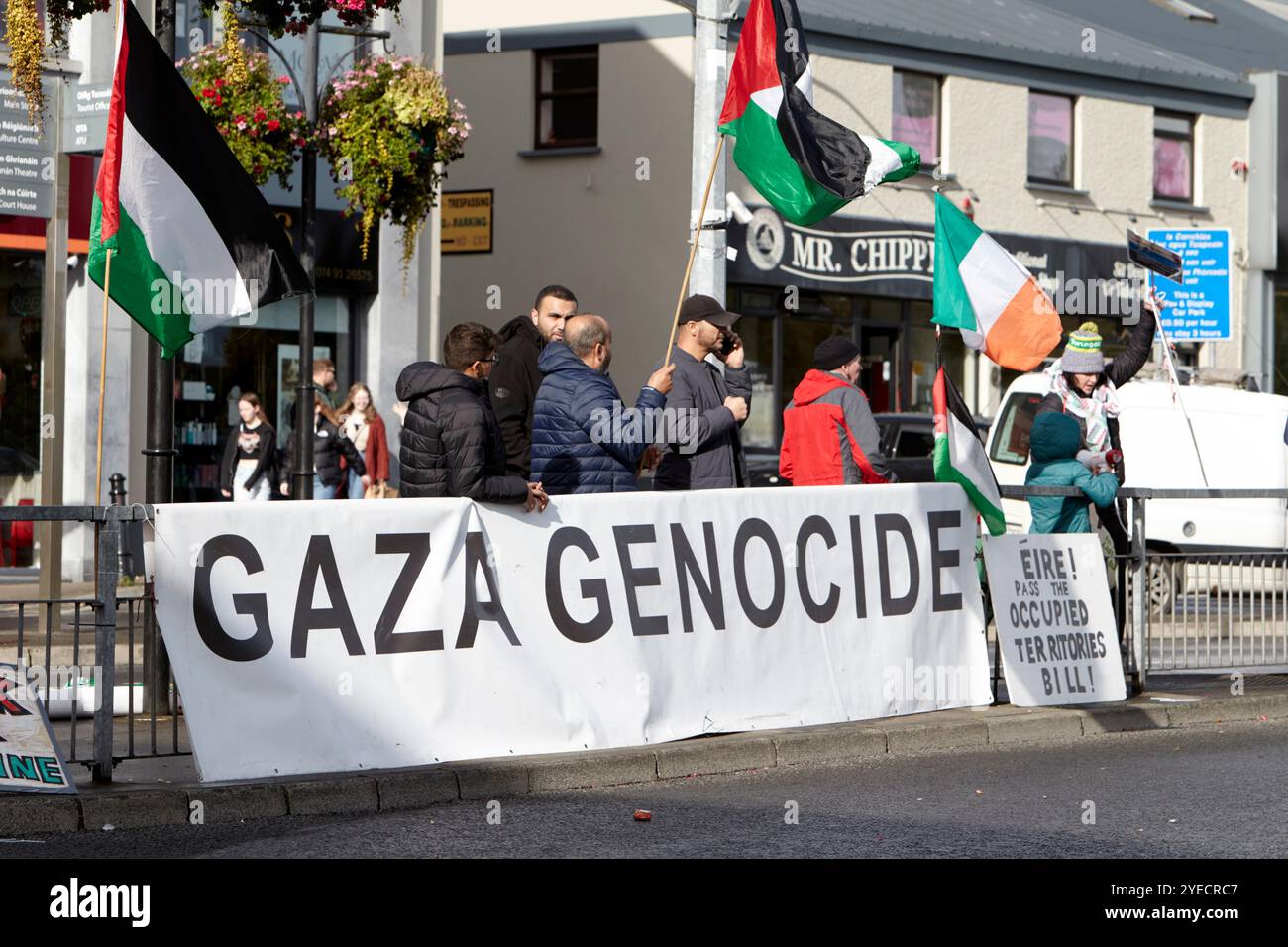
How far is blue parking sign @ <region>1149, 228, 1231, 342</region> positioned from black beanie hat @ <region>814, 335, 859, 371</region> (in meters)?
11.0

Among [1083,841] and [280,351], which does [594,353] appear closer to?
[1083,841]

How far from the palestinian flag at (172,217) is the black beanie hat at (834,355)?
323 centimetres

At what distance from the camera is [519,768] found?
9250 millimetres

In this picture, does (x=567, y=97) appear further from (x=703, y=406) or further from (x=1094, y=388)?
(x=703, y=406)

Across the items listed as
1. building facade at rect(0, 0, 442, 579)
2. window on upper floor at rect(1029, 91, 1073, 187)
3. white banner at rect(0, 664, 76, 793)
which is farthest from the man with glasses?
window on upper floor at rect(1029, 91, 1073, 187)

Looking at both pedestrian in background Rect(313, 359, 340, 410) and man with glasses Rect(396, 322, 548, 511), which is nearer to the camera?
man with glasses Rect(396, 322, 548, 511)

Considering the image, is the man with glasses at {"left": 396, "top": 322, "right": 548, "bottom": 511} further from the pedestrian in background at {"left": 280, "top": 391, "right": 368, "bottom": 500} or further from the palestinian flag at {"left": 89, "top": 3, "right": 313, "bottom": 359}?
the pedestrian in background at {"left": 280, "top": 391, "right": 368, "bottom": 500}

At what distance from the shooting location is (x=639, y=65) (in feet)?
91.7

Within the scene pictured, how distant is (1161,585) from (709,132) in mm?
4415

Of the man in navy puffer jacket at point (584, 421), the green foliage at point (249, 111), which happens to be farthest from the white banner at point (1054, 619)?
the green foliage at point (249, 111)

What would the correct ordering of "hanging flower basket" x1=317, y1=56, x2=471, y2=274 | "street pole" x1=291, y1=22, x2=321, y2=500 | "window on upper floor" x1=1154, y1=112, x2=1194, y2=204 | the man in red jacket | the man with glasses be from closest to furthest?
the man with glasses, the man in red jacket, "street pole" x1=291, y1=22, x2=321, y2=500, "hanging flower basket" x1=317, y1=56, x2=471, y2=274, "window on upper floor" x1=1154, y1=112, x2=1194, y2=204

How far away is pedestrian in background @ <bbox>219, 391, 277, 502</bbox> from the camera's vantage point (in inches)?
762

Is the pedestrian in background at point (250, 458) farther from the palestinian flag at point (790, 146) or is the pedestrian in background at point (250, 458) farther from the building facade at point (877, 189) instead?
the building facade at point (877, 189)

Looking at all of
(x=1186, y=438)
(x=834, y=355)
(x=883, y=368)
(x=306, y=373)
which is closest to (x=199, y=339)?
(x=306, y=373)
